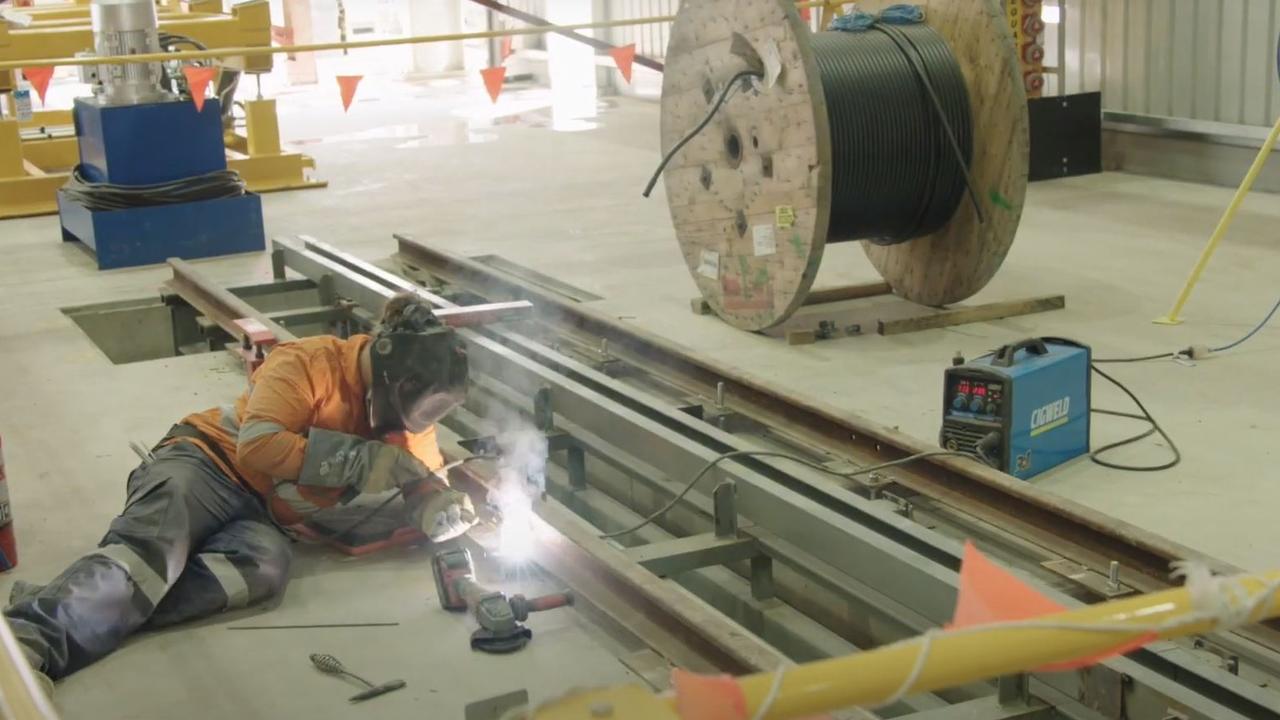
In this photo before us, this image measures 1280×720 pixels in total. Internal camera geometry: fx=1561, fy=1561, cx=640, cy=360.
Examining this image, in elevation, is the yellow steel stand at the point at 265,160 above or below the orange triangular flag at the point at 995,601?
below

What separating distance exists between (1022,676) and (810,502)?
1.04 m

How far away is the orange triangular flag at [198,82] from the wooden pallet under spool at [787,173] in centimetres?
398

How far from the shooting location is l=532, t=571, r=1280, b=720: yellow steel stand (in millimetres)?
1736

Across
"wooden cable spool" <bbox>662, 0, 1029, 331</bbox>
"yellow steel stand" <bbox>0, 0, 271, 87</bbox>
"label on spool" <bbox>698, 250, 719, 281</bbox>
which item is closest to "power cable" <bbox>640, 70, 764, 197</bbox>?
"wooden cable spool" <bbox>662, 0, 1029, 331</bbox>

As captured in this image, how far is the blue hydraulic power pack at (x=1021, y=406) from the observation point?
18.4 ft

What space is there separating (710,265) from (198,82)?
185 inches

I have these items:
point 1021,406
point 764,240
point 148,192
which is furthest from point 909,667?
point 148,192

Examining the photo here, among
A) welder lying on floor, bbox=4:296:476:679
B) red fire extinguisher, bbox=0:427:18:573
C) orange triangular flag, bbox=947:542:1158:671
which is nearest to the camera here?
orange triangular flag, bbox=947:542:1158:671

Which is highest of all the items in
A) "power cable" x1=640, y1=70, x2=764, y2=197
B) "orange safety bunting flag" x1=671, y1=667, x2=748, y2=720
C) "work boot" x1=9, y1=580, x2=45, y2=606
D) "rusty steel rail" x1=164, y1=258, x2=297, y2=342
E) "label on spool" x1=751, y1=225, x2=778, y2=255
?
"power cable" x1=640, y1=70, x2=764, y2=197

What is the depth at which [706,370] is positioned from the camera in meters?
Result: 6.91

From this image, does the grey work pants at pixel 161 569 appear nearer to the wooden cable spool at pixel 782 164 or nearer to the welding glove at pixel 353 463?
the welding glove at pixel 353 463

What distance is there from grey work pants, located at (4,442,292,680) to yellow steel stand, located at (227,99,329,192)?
8.91m

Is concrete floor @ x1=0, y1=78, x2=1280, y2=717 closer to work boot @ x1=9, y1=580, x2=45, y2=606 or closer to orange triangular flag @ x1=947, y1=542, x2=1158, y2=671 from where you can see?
work boot @ x1=9, y1=580, x2=45, y2=606

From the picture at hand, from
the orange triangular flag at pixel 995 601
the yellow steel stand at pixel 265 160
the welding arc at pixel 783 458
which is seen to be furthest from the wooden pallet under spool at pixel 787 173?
the yellow steel stand at pixel 265 160
